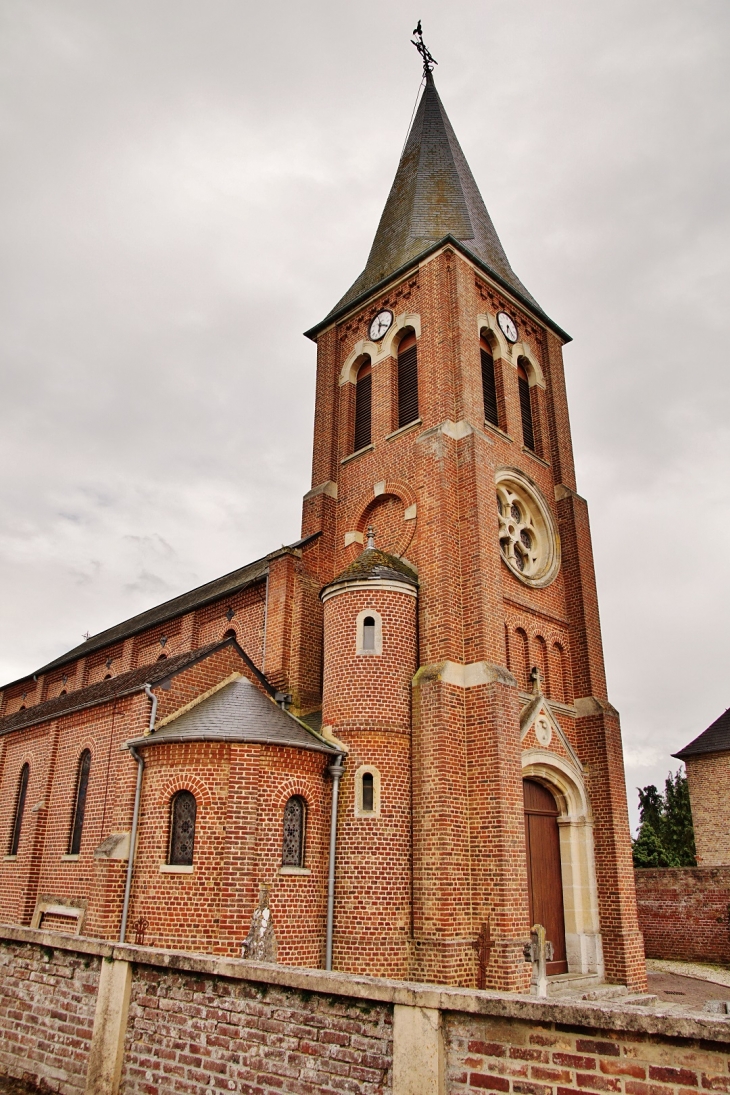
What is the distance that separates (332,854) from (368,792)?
1299 mm

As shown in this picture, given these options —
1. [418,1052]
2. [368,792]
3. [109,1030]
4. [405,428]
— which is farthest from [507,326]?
[418,1052]

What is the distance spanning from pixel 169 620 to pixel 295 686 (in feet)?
23.0

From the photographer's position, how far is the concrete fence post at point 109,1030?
249 inches

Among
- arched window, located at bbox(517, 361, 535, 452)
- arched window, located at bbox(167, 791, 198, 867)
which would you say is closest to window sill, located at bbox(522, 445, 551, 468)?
arched window, located at bbox(517, 361, 535, 452)

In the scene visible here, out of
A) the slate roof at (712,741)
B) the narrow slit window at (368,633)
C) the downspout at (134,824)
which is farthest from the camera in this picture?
the slate roof at (712,741)

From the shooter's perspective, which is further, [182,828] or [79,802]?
[79,802]

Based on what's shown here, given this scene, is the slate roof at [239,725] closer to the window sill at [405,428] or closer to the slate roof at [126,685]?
the slate roof at [126,685]

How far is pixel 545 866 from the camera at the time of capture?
16766mm

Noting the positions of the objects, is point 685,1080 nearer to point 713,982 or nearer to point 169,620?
point 713,982

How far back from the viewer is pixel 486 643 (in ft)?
52.0

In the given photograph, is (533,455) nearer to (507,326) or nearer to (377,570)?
(507,326)

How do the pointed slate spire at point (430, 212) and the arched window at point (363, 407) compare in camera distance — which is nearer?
the arched window at point (363, 407)

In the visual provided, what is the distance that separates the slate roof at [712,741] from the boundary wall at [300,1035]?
2820cm

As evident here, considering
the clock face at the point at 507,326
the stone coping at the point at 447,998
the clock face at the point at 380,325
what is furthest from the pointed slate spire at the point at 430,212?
the stone coping at the point at 447,998
